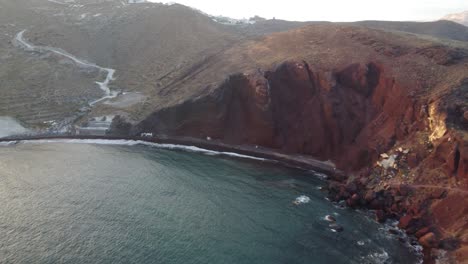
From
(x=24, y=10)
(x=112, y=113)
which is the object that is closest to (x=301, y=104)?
(x=112, y=113)

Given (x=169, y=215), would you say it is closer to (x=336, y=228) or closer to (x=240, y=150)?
(x=336, y=228)

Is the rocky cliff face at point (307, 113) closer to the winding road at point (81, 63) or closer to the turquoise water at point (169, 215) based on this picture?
the turquoise water at point (169, 215)

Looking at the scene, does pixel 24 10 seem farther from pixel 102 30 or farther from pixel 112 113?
pixel 112 113

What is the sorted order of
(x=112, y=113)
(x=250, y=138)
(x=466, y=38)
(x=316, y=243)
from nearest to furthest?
(x=316, y=243)
(x=250, y=138)
(x=112, y=113)
(x=466, y=38)

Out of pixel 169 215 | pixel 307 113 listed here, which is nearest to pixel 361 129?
pixel 307 113

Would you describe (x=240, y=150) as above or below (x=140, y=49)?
below

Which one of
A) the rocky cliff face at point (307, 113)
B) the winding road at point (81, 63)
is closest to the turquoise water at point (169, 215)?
the rocky cliff face at point (307, 113)

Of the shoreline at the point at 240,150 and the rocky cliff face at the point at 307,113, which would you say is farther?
the shoreline at the point at 240,150
